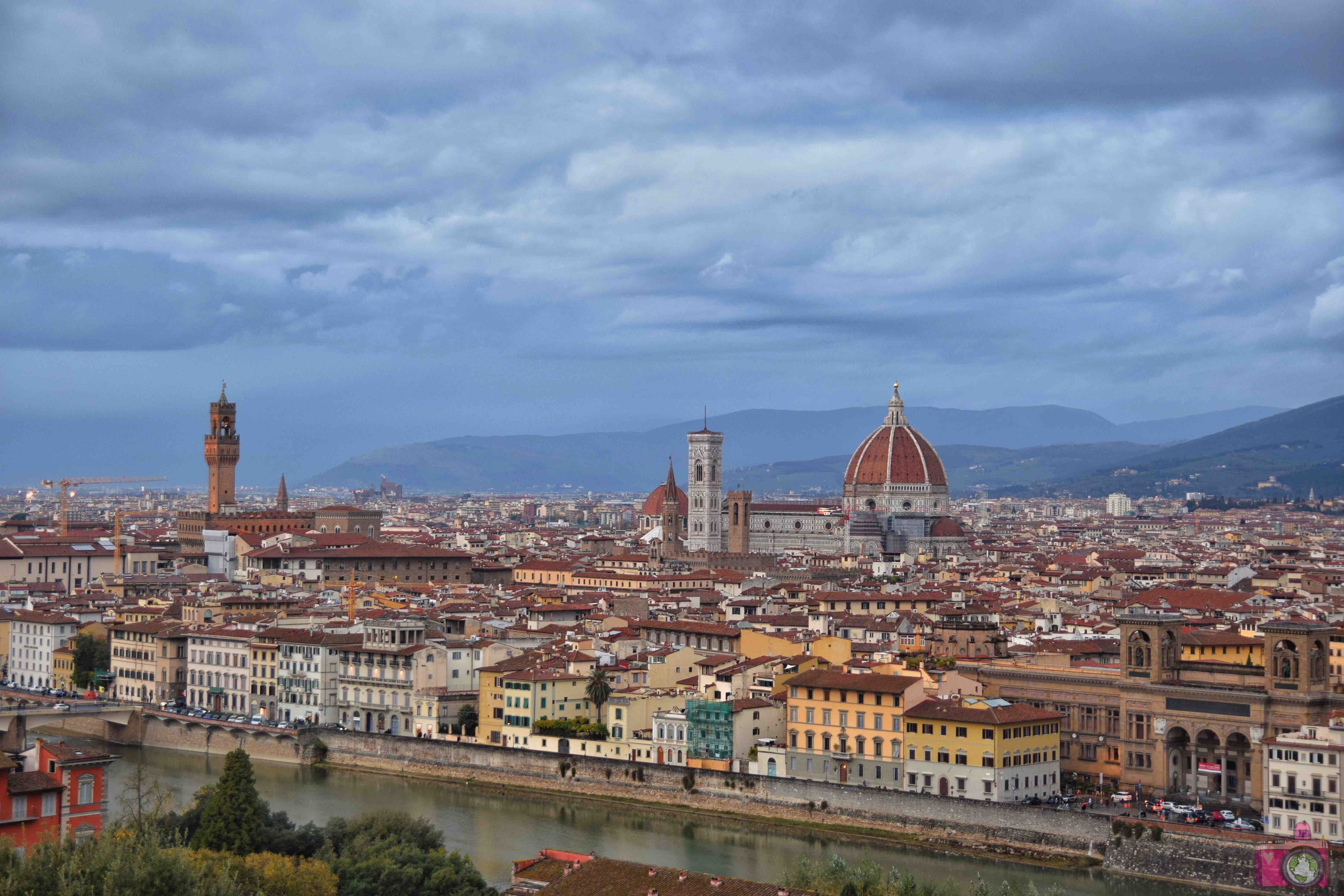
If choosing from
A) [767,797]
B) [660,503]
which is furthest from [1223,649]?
[660,503]

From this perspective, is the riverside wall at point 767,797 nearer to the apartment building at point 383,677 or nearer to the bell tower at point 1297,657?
the apartment building at point 383,677

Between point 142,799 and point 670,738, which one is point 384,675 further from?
point 142,799

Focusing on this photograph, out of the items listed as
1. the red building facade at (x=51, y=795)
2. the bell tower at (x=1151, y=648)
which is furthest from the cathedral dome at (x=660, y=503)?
the red building facade at (x=51, y=795)

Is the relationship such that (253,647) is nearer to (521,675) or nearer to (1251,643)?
(521,675)

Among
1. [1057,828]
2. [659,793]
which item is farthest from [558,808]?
Result: [1057,828]

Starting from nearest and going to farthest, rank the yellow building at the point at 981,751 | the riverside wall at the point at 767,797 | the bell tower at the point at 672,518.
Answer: the riverside wall at the point at 767,797
the yellow building at the point at 981,751
the bell tower at the point at 672,518

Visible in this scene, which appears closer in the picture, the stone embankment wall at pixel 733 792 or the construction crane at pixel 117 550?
the stone embankment wall at pixel 733 792
